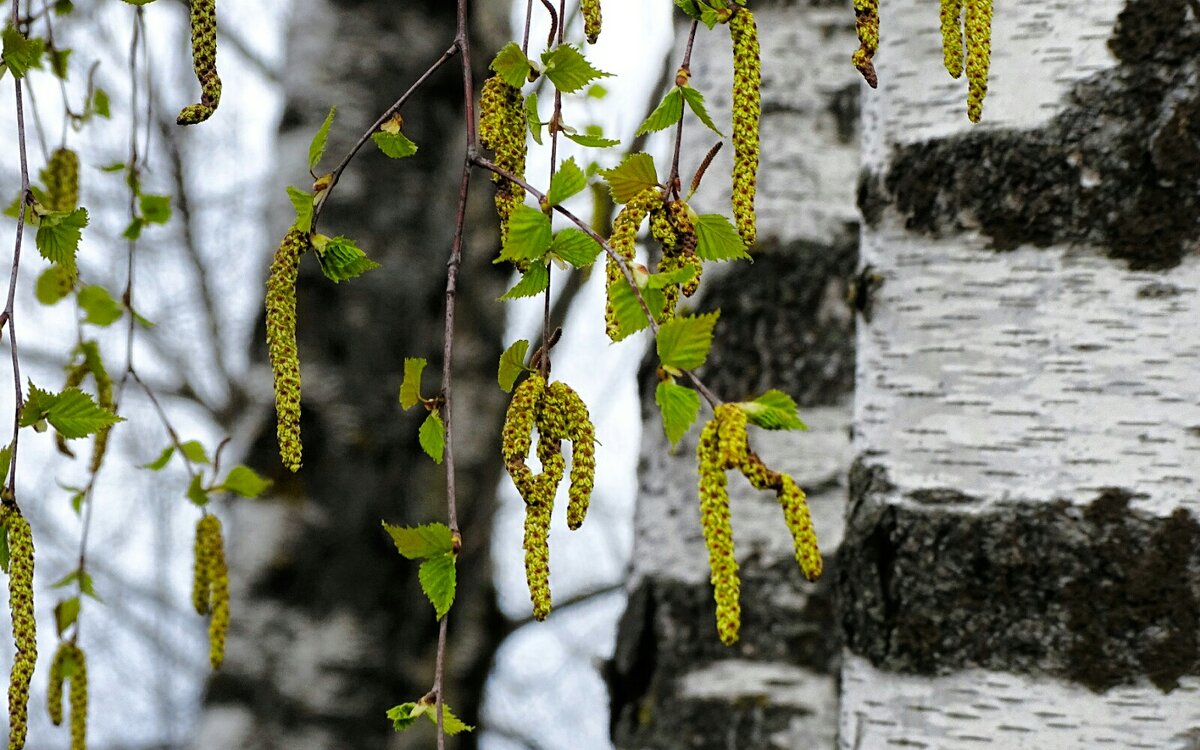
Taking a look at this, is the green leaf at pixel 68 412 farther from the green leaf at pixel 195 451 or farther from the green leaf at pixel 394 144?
A: the green leaf at pixel 195 451

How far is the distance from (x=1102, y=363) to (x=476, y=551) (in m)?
2.10

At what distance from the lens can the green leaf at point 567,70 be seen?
0.75m

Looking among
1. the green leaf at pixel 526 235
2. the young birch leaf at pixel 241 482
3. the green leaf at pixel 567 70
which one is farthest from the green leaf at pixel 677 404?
the young birch leaf at pixel 241 482

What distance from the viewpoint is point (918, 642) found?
0.98m

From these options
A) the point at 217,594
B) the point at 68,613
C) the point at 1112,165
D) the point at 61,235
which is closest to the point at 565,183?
the point at 61,235

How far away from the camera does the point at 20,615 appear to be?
772 mm

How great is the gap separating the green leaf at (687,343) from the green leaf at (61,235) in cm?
46

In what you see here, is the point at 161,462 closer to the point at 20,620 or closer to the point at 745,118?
the point at 20,620

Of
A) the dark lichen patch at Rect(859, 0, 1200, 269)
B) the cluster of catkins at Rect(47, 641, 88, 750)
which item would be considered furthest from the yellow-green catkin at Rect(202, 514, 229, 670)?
the dark lichen patch at Rect(859, 0, 1200, 269)

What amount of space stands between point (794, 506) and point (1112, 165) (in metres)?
0.53

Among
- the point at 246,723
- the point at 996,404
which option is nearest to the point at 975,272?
the point at 996,404

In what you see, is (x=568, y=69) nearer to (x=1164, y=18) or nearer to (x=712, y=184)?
(x=1164, y=18)

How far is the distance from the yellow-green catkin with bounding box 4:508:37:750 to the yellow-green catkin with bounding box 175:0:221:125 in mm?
290

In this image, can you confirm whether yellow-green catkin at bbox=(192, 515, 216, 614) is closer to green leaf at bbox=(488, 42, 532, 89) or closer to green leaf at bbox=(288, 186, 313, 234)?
green leaf at bbox=(288, 186, 313, 234)
